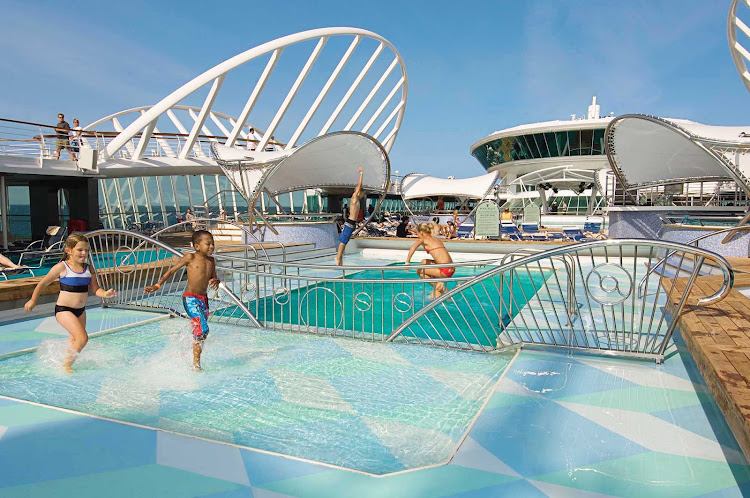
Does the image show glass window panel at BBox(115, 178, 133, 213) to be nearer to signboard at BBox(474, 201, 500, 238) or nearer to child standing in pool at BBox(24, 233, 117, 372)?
signboard at BBox(474, 201, 500, 238)

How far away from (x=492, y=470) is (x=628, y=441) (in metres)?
0.94

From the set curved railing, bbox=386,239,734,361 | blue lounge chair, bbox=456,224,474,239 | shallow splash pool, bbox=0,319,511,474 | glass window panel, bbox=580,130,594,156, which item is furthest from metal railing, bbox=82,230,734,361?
glass window panel, bbox=580,130,594,156

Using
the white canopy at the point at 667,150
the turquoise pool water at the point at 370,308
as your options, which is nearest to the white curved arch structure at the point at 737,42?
the white canopy at the point at 667,150

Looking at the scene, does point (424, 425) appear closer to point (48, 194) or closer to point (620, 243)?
point (620, 243)

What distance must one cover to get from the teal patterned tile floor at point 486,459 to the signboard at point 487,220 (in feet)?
41.3

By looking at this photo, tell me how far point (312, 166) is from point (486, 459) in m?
16.7

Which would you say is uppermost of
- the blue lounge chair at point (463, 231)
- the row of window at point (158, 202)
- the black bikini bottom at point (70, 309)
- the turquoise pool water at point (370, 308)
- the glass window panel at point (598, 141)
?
the glass window panel at point (598, 141)

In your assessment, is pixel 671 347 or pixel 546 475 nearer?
pixel 546 475

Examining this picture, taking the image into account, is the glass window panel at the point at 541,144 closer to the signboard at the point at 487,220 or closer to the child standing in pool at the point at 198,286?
the signboard at the point at 487,220

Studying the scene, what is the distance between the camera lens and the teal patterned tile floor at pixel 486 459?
7.82 feet

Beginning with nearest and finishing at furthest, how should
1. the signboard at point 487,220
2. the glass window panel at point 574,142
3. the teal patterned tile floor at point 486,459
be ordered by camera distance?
the teal patterned tile floor at point 486,459, the signboard at point 487,220, the glass window panel at point 574,142

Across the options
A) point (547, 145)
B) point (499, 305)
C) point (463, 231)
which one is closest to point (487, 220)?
point (463, 231)

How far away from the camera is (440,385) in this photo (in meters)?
4.02

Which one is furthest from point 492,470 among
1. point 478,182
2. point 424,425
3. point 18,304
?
point 478,182
